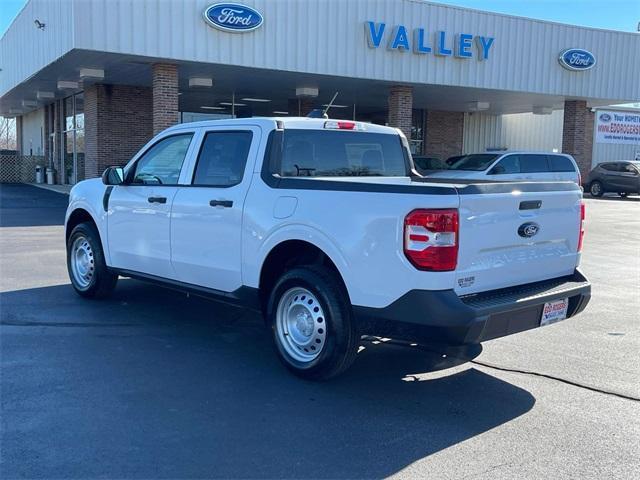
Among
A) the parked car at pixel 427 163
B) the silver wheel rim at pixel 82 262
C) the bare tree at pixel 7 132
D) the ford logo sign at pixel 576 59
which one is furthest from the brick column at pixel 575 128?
the bare tree at pixel 7 132

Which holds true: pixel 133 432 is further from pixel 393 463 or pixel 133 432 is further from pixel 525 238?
pixel 525 238

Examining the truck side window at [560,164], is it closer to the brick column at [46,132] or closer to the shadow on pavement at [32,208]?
the shadow on pavement at [32,208]

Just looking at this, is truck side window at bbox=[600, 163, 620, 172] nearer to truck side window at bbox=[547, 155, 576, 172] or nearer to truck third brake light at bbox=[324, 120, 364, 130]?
truck side window at bbox=[547, 155, 576, 172]

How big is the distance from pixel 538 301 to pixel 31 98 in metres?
31.8

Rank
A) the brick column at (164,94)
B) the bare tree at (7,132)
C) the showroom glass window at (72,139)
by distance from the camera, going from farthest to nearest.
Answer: the bare tree at (7,132) → the showroom glass window at (72,139) → the brick column at (164,94)

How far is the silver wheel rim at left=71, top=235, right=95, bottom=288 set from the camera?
7281 millimetres

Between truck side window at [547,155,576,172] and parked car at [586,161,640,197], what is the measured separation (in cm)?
1172

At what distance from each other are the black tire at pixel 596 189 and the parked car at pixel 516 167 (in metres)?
12.0

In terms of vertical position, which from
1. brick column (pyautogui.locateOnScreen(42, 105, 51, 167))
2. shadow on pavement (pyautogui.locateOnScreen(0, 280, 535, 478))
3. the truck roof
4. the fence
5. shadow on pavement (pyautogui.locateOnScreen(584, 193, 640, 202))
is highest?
brick column (pyautogui.locateOnScreen(42, 105, 51, 167))

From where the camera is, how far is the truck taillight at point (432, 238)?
13.7 feet

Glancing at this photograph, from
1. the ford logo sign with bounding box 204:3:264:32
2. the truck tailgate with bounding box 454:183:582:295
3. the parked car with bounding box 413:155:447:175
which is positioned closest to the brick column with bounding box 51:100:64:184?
the ford logo sign with bounding box 204:3:264:32

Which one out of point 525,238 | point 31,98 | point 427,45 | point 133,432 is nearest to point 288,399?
point 133,432

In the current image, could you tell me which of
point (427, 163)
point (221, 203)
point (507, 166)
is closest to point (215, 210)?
point (221, 203)

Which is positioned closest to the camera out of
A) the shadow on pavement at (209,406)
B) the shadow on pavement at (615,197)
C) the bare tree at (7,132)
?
the shadow on pavement at (209,406)
